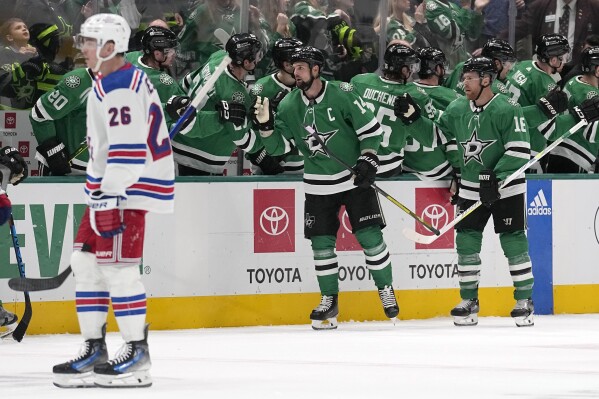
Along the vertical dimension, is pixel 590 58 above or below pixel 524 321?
above

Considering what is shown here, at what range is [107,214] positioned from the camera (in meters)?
4.86

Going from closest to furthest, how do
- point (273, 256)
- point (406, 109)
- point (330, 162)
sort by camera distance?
point (330, 162)
point (273, 256)
point (406, 109)

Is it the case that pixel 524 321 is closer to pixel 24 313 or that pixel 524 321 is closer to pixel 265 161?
pixel 265 161

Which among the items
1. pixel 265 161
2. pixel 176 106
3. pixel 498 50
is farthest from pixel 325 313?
pixel 498 50

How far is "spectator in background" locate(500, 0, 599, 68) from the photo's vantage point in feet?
28.9

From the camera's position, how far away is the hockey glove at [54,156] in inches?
279

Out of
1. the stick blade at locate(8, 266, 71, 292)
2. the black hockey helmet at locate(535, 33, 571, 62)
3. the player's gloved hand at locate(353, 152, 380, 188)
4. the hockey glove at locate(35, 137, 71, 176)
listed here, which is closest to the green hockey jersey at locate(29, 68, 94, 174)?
the hockey glove at locate(35, 137, 71, 176)

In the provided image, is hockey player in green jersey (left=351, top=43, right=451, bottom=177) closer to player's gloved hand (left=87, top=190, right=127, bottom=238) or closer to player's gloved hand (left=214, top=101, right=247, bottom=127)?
player's gloved hand (left=214, top=101, right=247, bottom=127)

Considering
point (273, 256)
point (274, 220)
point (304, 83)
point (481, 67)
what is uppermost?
point (481, 67)

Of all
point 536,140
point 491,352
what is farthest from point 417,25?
point 491,352

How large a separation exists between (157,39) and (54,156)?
80cm

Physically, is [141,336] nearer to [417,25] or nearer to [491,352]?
[491,352]

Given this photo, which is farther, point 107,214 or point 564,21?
point 564,21

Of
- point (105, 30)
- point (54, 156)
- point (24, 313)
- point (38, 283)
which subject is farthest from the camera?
point (54, 156)
